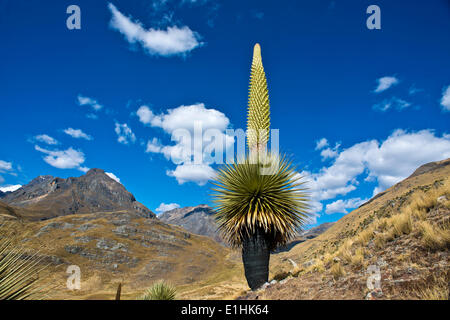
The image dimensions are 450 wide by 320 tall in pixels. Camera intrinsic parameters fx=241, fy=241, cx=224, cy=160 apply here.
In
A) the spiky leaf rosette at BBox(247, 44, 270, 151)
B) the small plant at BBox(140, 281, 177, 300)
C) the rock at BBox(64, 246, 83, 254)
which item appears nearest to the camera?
the spiky leaf rosette at BBox(247, 44, 270, 151)

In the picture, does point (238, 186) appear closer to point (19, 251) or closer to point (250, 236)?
point (250, 236)

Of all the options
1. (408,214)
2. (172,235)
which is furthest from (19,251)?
(172,235)

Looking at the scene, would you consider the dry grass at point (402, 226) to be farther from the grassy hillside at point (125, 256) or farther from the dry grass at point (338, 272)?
the grassy hillside at point (125, 256)

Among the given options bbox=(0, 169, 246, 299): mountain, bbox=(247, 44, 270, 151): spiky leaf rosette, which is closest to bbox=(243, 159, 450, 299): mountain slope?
bbox=(247, 44, 270, 151): spiky leaf rosette

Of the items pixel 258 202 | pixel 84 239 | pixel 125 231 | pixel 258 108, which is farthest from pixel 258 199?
pixel 125 231

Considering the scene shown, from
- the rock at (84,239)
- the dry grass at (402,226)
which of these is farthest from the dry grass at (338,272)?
the rock at (84,239)

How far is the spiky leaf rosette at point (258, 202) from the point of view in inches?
364

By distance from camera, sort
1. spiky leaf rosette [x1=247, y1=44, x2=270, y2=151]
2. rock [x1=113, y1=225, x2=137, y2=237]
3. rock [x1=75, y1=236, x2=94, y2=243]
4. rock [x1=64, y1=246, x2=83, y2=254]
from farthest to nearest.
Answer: rock [x1=113, y1=225, x2=137, y2=237] < rock [x1=75, y1=236, x2=94, y2=243] < rock [x1=64, y1=246, x2=83, y2=254] < spiky leaf rosette [x1=247, y1=44, x2=270, y2=151]

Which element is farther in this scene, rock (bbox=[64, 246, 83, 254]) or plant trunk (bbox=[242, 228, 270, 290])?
rock (bbox=[64, 246, 83, 254])

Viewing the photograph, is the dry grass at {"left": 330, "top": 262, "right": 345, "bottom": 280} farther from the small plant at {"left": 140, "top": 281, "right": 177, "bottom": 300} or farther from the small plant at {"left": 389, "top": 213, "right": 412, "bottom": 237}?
the small plant at {"left": 140, "top": 281, "right": 177, "bottom": 300}

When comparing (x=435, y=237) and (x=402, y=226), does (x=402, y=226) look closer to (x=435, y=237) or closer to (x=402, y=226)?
(x=402, y=226)

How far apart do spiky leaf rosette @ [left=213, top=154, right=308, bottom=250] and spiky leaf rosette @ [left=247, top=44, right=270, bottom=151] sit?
0.88 m

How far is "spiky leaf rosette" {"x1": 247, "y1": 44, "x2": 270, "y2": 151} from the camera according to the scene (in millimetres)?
8906

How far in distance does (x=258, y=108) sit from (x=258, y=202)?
3580mm
